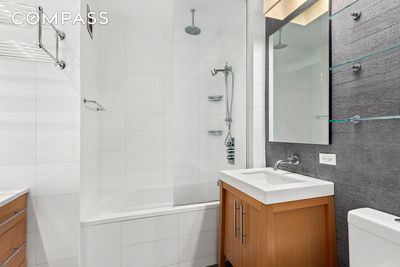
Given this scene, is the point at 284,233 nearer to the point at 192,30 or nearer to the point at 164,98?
the point at 164,98

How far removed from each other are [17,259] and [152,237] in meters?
0.77

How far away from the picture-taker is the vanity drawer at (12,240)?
3.34 ft

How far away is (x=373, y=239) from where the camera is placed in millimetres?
899

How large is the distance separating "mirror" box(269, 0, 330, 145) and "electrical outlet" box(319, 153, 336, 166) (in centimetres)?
8

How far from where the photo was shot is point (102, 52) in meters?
2.07

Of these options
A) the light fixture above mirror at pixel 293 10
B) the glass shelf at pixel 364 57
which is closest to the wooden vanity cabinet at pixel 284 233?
the glass shelf at pixel 364 57

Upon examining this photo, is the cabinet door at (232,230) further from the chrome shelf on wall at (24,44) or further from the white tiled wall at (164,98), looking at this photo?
the chrome shelf on wall at (24,44)

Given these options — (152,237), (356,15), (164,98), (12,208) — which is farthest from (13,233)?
(356,15)

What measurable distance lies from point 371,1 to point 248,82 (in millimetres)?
1032

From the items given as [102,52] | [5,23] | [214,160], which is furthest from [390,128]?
[102,52]

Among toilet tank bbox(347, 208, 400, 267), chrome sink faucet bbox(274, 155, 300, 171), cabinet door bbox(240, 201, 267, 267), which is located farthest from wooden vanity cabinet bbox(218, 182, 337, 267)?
chrome sink faucet bbox(274, 155, 300, 171)

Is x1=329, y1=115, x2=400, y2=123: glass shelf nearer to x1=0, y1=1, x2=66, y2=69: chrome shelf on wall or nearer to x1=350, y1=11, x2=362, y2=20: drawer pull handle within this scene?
x1=350, y1=11, x2=362, y2=20: drawer pull handle

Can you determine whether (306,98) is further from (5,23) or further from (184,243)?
(5,23)

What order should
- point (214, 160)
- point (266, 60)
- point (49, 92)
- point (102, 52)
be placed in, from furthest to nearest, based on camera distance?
point (214, 160), point (102, 52), point (266, 60), point (49, 92)
